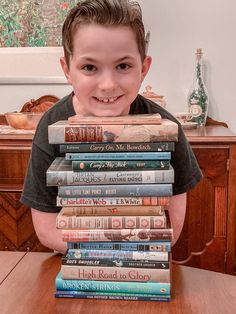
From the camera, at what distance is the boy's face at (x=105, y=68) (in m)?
0.88

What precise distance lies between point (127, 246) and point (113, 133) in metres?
0.22

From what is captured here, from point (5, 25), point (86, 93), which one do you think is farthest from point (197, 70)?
point (86, 93)

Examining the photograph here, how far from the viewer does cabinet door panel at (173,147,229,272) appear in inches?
82.9

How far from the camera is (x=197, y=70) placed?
2.44 meters

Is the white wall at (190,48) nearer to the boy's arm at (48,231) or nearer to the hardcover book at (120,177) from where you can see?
the boy's arm at (48,231)

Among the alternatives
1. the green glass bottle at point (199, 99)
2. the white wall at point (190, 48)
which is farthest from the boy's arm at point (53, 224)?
the white wall at point (190, 48)

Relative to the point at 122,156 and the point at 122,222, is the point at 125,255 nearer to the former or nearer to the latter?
the point at 122,222

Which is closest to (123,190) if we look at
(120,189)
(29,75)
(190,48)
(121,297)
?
(120,189)

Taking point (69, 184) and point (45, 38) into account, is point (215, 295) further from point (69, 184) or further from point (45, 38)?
point (45, 38)

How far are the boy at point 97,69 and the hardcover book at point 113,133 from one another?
121 millimetres

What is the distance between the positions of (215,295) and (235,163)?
4.22 ft

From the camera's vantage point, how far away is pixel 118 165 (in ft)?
2.70

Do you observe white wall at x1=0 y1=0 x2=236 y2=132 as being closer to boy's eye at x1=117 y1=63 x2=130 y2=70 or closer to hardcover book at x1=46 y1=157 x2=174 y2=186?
boy's eye at x1=117 y1=63 x2=130 y2=70

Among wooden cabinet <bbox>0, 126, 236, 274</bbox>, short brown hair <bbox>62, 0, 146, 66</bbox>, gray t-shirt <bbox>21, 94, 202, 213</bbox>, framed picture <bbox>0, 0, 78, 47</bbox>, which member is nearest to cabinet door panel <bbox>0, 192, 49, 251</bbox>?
wooden cabinet <bbox>0, 126, 236, 274</bbox>
